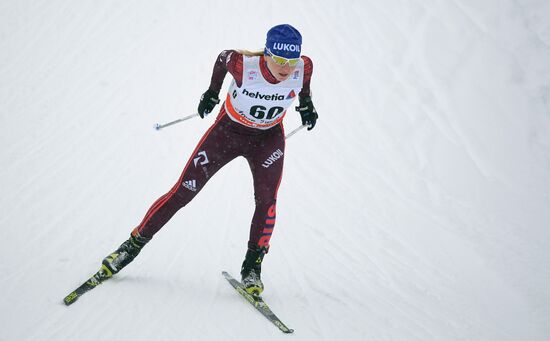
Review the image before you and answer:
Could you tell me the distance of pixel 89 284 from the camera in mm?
3467

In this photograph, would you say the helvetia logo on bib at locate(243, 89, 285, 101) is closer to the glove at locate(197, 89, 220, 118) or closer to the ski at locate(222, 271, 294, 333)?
the glove at locate(197, 89, 220, 118)

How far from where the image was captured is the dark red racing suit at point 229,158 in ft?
11.9

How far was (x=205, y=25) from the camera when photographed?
37.1ft

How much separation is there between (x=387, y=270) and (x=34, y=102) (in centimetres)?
611

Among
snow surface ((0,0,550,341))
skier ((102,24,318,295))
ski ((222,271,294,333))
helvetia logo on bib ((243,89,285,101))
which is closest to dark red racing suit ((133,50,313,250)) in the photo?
skier ((102,24,318,295))

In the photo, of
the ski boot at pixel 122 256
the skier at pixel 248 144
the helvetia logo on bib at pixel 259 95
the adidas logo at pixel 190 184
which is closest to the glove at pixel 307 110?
the skier at pixel 248 144

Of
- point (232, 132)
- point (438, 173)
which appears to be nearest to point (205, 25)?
point (438, 173)

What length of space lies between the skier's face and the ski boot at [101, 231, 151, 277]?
64.9 inches

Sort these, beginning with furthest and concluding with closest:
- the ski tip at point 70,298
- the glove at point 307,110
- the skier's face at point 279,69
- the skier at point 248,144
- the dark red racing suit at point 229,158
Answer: the glove at point 307,110, the dark red racing suit at point 229,158, the skier at point 248,144, the skier's face at point 279,69, the ski tip at point 70,298

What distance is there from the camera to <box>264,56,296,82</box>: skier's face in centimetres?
336

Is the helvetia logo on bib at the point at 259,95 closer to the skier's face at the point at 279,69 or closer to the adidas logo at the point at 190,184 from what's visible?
the skier's face at the point at 279,69

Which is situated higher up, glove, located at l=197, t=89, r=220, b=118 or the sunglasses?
the sunglasses

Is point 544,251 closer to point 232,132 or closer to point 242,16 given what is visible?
point 232,132

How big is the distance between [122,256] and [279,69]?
6.21ft
